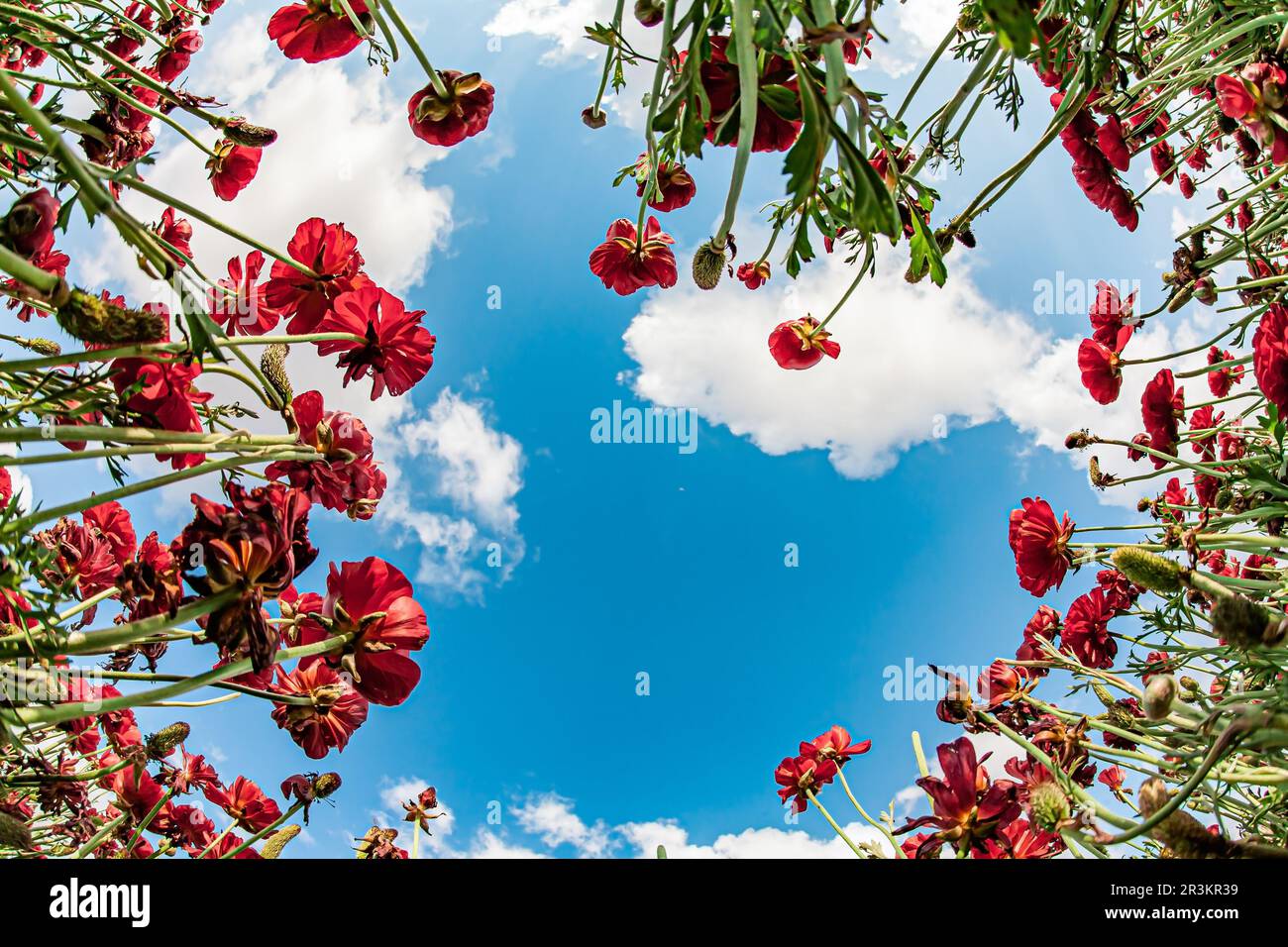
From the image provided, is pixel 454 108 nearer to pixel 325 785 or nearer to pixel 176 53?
pixel 176 53

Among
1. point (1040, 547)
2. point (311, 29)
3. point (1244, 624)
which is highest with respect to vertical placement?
point (311, 29)

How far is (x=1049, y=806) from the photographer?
1010 millimetres

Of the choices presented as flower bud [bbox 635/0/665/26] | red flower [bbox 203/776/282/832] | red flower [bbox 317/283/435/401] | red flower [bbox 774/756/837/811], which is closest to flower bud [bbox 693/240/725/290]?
flower bud [bbox 635/0/665/26]

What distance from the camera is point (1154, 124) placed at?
200 centimetres

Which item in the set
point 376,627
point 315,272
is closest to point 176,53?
point 315,272

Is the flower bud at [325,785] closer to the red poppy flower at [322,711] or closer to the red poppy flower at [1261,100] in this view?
the red poppy flower at [322,711]

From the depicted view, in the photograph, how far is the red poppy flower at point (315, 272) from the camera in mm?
1272

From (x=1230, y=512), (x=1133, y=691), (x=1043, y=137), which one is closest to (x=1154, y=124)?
(x=1043, y=137)

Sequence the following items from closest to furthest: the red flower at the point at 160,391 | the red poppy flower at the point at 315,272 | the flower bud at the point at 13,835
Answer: the flower bud at the point at 13,835, the red flower at the point at 160,391, the red poppy flower at the point at 315,272

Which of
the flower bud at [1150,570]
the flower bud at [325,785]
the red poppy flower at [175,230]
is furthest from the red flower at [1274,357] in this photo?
the red poppy flower at [175,230]

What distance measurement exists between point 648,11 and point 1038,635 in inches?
79.6

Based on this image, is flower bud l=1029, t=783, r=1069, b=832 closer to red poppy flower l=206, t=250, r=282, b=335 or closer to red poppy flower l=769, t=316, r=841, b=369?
red poppy flower l=769, t=316, r=841, b=369

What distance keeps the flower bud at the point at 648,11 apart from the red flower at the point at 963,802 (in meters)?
1.55
